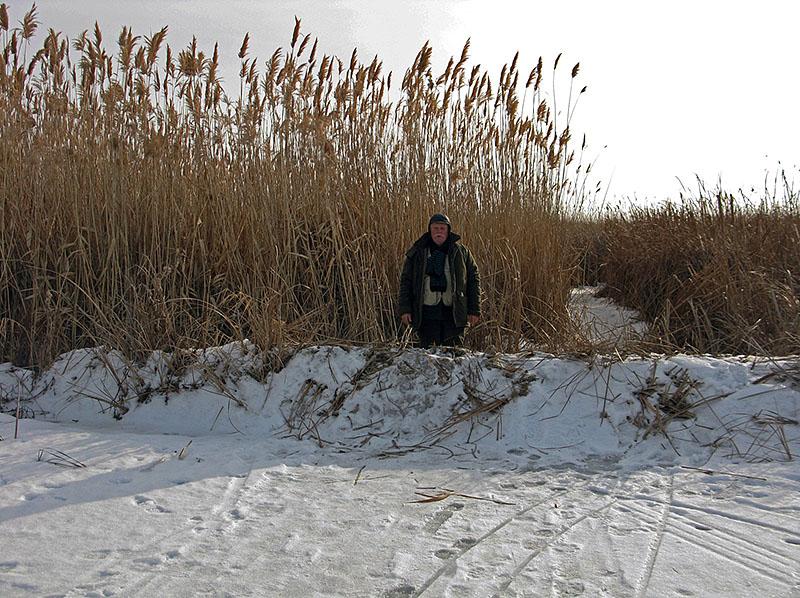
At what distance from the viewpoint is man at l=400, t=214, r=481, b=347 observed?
5016 mm

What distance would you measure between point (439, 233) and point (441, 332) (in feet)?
2.49

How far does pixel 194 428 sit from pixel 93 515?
4.96ft

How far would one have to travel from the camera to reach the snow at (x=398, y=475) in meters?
2.30

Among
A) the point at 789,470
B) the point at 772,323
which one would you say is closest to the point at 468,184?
the point at 772,323

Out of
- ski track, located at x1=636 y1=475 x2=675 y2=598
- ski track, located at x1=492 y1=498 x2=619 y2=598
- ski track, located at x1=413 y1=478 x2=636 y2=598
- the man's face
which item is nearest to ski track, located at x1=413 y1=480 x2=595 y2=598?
ski track, located at x1=413 y1=478 x2=636 y2=598

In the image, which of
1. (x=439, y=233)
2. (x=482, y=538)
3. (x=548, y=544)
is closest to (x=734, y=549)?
(x=548, y=544)

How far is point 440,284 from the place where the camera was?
5027mm

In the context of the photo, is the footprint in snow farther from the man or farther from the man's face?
the man's face

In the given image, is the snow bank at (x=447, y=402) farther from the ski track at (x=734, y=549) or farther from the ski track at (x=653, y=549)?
the ski track at (x=734, y=549)

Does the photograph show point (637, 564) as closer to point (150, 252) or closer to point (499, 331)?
point (499, 331)

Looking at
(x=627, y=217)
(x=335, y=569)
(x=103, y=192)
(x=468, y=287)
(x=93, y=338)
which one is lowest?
(x=335, y=569)

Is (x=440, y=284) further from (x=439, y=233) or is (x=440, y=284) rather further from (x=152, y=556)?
(x=152, y=556)

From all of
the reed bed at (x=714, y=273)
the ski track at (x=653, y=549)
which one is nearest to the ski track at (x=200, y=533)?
the ski track at (x=653, y=549)

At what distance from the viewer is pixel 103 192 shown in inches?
220
